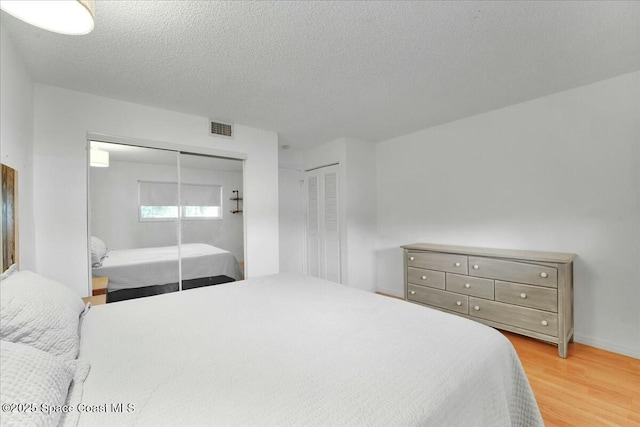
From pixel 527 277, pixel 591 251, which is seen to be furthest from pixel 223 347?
pixel 591 251

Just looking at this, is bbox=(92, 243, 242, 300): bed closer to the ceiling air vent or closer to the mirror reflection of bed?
the mirror reflection of bed

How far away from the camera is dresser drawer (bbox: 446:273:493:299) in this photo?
2799mm

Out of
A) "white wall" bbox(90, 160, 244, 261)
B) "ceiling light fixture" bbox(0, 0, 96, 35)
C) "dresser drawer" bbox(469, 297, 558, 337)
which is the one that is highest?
"ceiling light fixture" bbox(0, 0, 96, 35)

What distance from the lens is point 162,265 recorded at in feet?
9.97

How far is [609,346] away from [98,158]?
Result: 16.2ft

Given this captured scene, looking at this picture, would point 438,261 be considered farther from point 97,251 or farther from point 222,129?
point 97,251

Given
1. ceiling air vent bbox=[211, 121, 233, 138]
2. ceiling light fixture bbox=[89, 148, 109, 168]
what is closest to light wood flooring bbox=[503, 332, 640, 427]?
ceiling air vent bbox=[211, 121, 233, 138]

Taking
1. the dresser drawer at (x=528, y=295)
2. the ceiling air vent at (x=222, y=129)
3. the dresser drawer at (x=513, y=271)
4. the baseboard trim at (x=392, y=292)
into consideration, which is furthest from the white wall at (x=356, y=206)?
the dresser drawer at (x=528, y=295)

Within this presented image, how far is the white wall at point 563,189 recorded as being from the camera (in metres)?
2.40

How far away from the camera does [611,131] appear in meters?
2.46

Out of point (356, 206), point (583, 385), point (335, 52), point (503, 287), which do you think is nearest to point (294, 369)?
point (335, 52)

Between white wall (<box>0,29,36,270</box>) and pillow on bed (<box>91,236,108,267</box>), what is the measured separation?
1.32 feet

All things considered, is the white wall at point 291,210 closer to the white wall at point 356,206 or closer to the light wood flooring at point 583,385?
the white wall at point 356,206

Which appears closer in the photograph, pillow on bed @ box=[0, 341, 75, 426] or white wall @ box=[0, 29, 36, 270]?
pillow on bed @ box=[0, 341, 75, 426]
